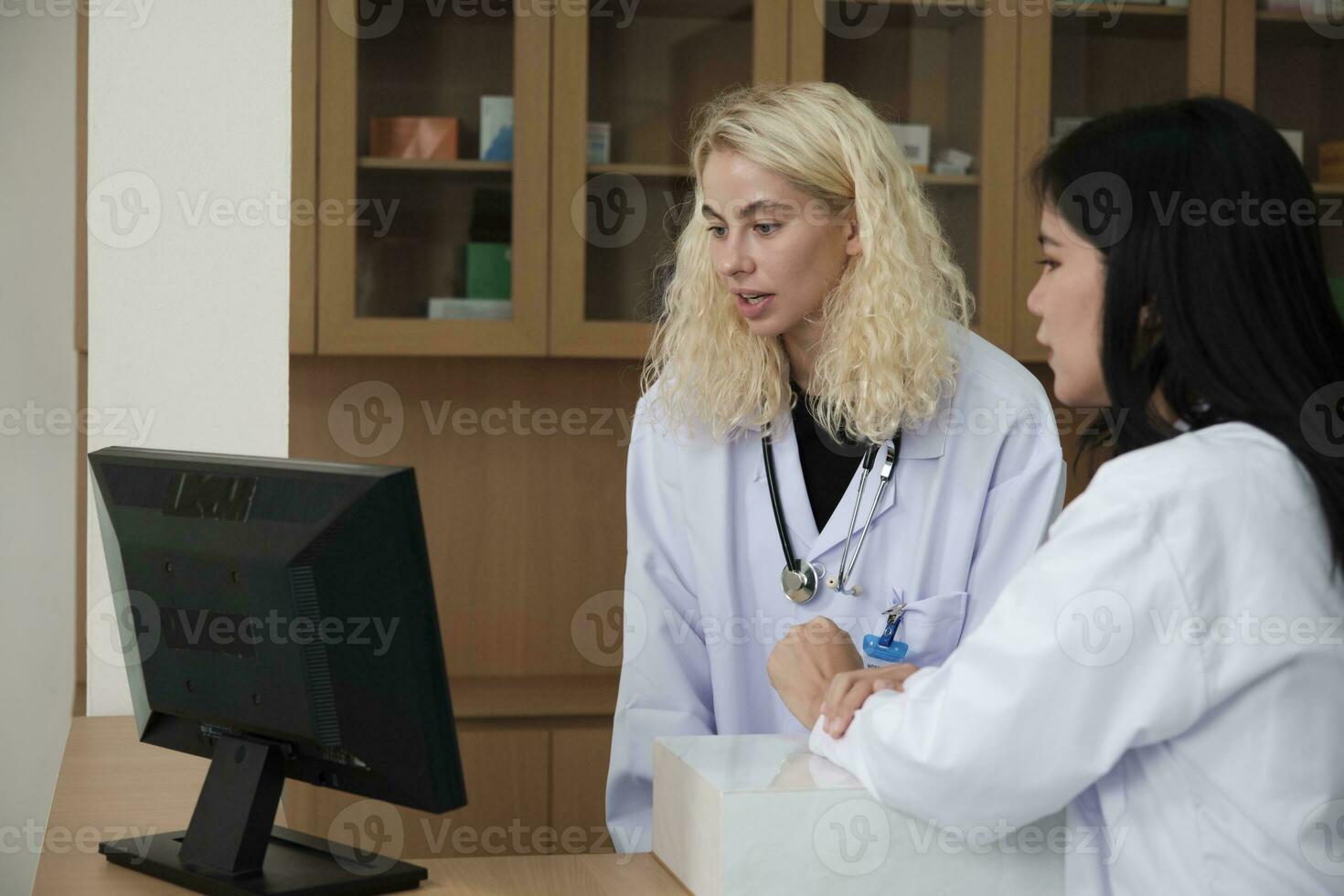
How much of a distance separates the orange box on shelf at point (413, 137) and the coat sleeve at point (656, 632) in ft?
3.93

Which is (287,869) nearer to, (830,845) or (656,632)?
(830,845)

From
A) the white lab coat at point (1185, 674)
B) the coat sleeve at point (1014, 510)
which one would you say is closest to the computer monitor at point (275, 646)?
the white lab coat at point (1185, 674)

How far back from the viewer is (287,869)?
122cm

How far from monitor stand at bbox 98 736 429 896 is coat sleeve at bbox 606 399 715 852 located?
18.8 inches

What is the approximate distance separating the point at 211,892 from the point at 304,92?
190 centimetres

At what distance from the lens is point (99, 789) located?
1.56 metres

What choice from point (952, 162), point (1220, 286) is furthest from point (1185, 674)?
point (952, 162)

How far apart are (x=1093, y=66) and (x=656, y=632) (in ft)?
6.10

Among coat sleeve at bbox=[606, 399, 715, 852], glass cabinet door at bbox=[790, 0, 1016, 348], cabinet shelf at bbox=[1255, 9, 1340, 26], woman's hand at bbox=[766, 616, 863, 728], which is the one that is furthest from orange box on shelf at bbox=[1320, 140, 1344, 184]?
woman's hand at bbox=[766, 616, 863, 728]

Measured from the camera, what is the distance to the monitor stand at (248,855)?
119 centimetres

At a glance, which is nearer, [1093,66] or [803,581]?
[803,581]

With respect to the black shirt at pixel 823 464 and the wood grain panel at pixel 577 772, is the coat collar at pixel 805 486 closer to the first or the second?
the black shirt at pixel 823 464

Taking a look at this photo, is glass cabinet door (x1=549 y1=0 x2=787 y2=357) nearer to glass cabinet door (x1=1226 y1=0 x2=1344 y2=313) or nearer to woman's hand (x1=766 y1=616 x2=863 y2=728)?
glass cabinet door (x1=1226 y1=0 x2=1344 y2=313)

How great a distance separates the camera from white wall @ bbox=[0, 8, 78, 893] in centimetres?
307
